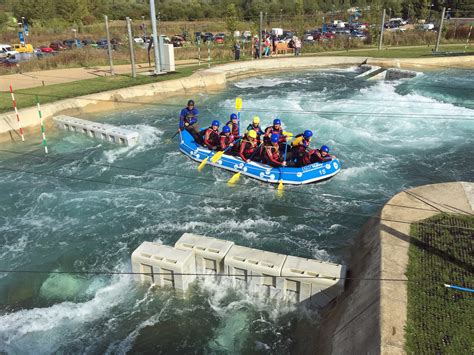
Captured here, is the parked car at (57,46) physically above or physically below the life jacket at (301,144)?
above

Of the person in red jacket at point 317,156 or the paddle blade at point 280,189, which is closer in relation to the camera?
the paddle blade at point 280,189

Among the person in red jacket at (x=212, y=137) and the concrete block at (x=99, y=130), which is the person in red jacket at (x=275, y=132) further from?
the concrete block at (x=99, y=130)

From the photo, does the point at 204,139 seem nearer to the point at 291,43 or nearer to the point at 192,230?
the point at 192,230

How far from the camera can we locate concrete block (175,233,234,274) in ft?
24.4

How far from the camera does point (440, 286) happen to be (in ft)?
19.2

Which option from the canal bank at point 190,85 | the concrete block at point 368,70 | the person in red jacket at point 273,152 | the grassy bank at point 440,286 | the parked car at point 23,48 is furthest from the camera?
the parked car at point 23,48

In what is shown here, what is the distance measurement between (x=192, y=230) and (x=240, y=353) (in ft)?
12.0

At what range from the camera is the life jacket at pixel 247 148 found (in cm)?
1184

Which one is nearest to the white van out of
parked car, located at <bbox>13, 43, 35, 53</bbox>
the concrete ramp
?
parked car, located at <bbox>13, 43, 35, 53</bbox>

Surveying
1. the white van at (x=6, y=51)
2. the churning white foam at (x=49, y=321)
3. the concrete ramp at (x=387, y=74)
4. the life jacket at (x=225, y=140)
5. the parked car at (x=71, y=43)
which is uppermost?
the parked car at (x=71, y=43)

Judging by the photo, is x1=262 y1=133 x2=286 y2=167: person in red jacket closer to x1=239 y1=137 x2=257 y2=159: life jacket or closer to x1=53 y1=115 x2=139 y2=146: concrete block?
→ x1=239 y1=137 x2=257 y2=159: life jacket

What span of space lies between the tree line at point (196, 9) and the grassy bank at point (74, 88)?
90.0 feet

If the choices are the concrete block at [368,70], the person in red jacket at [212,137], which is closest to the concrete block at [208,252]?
the person in red jacket at [212,137]

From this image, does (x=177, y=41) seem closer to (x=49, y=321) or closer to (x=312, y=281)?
(x=49, y=321)
